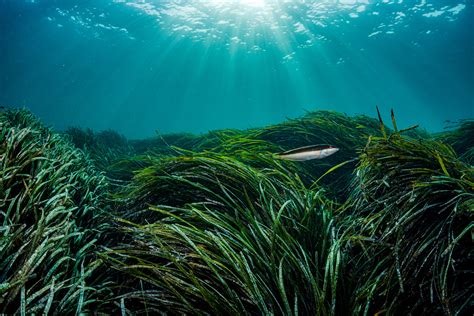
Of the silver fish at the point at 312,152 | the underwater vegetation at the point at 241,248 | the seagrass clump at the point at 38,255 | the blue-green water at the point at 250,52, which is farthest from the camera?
the blue-green water at the point at 250,52

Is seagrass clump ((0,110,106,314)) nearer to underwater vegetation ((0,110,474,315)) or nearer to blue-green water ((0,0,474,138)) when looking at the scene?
underwater vegetation ((0,110,474,315))

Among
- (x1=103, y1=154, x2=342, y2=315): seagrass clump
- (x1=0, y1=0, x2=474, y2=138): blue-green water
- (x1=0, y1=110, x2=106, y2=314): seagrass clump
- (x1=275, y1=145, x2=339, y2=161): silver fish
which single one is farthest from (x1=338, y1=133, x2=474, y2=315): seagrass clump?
(x1=0, y1=0, x2=474, y2=138): blue-green water

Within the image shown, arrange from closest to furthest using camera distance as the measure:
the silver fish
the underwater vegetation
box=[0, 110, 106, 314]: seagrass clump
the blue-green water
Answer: box=[0, 110, 106, 314]: seagrass clump
the underwater vegetation
the silver fish
the blue-green water

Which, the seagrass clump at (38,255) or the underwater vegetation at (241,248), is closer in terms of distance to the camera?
the seagrass clump at (38,255)

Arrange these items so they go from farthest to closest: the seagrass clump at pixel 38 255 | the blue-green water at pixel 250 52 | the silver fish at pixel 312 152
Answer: the blue-green water at pixel 250 52, the silver fish at pixel 312 152, the seagrass clump at pixel 38 255

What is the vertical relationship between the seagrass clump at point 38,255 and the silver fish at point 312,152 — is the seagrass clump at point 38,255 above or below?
below

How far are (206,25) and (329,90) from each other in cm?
4072

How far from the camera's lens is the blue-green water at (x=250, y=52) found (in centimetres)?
2800

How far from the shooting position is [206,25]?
33719mm

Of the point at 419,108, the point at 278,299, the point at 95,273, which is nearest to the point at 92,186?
the point at 95,273

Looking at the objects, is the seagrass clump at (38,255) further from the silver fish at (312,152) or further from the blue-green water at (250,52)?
the blue-green water at (250,52)

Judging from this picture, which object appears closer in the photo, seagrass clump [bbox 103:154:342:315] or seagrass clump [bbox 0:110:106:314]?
seagrass clump [bbox 0:110:106:314]

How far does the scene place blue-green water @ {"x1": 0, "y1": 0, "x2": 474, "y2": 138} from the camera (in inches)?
1102

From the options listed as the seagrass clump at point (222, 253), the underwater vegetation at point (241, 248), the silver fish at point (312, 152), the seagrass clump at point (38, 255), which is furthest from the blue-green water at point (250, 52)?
the seagrass clump at point (38, 255)
